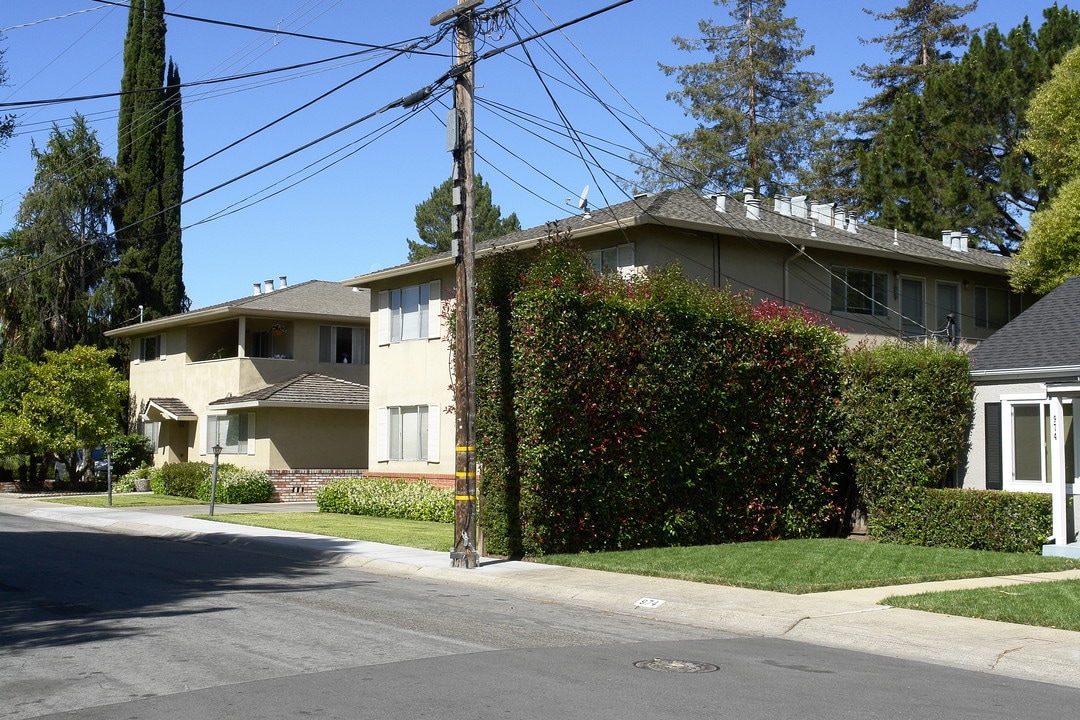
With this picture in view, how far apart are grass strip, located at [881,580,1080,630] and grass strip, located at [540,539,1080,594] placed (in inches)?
47.0

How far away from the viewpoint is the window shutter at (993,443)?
19.4 m

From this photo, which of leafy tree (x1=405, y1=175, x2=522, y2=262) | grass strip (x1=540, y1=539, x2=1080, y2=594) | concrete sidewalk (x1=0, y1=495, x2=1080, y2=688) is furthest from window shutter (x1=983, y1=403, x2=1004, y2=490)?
leafy tree (x1=405, y1=175, x2=522, y2=262)

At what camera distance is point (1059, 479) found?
17406 millimetres

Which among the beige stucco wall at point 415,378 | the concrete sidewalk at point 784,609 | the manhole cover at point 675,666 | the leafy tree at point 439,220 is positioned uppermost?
the leafy tree at point 439,220

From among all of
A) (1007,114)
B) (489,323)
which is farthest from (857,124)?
(489,323)

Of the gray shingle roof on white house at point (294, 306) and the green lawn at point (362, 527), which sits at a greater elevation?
the gray shingle roof on white house at point (294, 306)

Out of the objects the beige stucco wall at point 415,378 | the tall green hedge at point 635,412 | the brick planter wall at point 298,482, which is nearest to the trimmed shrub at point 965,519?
the tall green hedge at point 635,412

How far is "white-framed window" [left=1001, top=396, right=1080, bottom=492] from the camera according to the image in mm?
18953

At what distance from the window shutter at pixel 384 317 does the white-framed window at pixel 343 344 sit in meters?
7.22

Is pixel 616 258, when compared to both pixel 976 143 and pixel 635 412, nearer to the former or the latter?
pixel 635 412

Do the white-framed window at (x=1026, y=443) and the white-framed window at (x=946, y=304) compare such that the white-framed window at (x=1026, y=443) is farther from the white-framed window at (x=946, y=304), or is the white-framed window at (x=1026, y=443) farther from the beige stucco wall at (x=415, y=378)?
the beige stucco wall at (x=415, y=378)

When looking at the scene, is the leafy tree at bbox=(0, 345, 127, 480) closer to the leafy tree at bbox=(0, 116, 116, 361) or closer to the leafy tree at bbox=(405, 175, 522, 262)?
the leafy tree at bbox=(0, 116, 116, 361)

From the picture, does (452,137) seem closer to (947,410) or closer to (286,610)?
(286,610)

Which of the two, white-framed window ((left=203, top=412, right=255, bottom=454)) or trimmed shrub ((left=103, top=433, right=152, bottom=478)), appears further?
trimmed shrub ((left=103, top=433, right=152, bottom=478))
